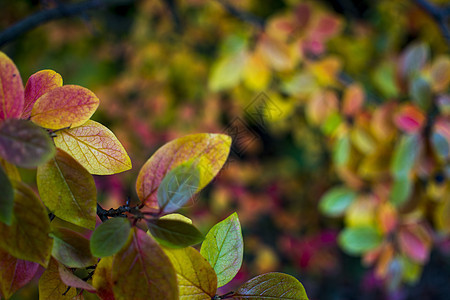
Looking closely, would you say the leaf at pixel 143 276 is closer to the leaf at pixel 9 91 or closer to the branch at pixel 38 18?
the leaf at pixel 9 91

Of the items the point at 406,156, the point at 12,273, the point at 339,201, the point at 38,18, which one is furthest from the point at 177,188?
the point at 339,201

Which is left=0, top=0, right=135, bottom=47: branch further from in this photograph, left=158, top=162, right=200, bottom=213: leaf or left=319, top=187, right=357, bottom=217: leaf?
left=319, top=187, right=357, bottom=217: leaf

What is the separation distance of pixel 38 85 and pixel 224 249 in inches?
8.3

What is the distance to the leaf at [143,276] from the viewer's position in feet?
0.81

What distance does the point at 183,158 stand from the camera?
0.29m

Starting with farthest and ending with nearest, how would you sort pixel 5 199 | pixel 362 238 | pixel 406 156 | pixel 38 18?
pixel 362 238 → pixel 406 156 → pixel 38 18 → pixel 5 199

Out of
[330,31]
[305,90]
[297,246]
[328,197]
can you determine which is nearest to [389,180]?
[328,197]

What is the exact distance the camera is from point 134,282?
0.25 metres

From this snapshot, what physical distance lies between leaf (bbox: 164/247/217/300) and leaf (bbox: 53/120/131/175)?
8cm

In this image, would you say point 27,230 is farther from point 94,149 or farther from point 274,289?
point 274,289

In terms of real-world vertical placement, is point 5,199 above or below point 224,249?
above

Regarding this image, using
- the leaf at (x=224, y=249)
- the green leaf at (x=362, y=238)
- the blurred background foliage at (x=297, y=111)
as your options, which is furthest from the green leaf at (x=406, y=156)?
the leaf at (x=224, y=249)

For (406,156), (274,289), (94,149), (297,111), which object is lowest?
(297,111)

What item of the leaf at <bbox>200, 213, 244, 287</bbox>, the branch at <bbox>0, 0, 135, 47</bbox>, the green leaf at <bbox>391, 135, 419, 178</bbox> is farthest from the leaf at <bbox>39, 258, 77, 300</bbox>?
the green leaf at <bbox>391, 135, 419, 178</bbox>
